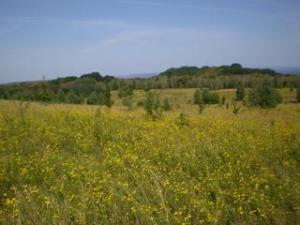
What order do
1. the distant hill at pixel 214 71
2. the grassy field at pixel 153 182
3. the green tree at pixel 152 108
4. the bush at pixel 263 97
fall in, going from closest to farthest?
1. the grassy field at pixel 153 182
2. the green tree at pixel 152 108
3. the bush at pixel 263 97
4. the distant hill at pixel 214 71

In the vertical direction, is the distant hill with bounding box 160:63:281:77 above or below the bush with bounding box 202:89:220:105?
above

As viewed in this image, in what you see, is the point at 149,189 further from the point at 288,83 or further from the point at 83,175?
the point at 288,83

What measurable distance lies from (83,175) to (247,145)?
359 centimetres

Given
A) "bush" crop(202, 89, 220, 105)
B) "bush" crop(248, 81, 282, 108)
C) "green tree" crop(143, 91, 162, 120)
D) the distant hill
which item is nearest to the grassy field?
"green tree" crop(143, 91, 162, 120)

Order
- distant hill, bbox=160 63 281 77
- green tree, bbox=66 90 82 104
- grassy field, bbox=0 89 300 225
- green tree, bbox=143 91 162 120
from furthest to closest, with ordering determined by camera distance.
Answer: distant hill, bbox=160 63 281 77
green tree, bbox=66 90 82 104
green tree, bbox=143 91 162 120
grassy field, bbox=0 89 300 225

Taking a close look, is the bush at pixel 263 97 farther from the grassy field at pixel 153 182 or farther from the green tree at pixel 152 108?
the grassy field at pixel 153 182

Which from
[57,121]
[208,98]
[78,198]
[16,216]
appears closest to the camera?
[16,216]

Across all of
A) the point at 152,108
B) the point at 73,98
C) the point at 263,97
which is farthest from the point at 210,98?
the point at 152,108

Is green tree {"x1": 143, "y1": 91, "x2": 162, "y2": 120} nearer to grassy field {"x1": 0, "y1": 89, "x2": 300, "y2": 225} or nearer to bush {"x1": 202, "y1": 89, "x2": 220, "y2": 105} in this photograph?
grassy field {"x1": 0, "y1": 89, "x2": 300, "y2": 225}

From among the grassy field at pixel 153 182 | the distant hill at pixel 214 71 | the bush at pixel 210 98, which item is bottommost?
the bush at pixel 210 98

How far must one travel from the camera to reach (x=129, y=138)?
7977 mm

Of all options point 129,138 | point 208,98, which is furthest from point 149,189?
point 208,98

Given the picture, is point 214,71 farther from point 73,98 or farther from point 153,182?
point 153,182

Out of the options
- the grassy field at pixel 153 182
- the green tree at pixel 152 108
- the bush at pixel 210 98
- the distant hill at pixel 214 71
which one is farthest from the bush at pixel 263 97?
the distant hill at pixel 214 71
